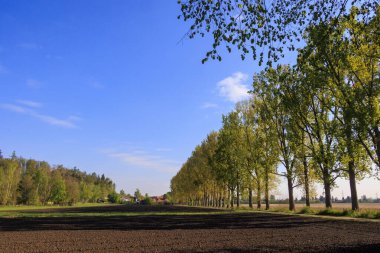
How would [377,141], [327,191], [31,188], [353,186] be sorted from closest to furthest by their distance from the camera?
[377,141] → [353,186] → [327,191] → [31,188]

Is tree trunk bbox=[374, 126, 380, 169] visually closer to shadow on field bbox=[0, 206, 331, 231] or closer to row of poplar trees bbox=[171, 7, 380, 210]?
row of poplar trees bbox=[171, 7, 380, 210]

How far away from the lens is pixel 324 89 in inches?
1426

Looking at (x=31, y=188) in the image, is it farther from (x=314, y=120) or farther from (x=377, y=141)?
(x=377, y=141)

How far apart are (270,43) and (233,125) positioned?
180ft

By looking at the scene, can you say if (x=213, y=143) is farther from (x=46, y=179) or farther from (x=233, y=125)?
(x=46, y=179)

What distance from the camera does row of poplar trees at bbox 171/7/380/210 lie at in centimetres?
2342

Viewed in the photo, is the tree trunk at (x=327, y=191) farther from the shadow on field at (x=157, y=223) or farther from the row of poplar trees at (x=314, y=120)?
the shadow on field at (x=157, y=223)

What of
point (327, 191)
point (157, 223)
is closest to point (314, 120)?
point (327, 191)

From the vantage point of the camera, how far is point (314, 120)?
42.8 m

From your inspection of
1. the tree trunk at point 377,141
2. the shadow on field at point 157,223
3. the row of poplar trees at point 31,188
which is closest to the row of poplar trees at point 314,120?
the tree trunk at point 377,141

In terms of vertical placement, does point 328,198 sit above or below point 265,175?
below

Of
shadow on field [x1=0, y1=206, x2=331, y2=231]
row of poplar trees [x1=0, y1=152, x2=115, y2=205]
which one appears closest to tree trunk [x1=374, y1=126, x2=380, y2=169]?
shadow on field [x1=0, y1=206, x2=331, y2=231]

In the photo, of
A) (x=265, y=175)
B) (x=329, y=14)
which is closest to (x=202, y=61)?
(x=329, y=14)

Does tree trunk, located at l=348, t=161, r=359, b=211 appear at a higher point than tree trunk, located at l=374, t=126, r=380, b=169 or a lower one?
lower
